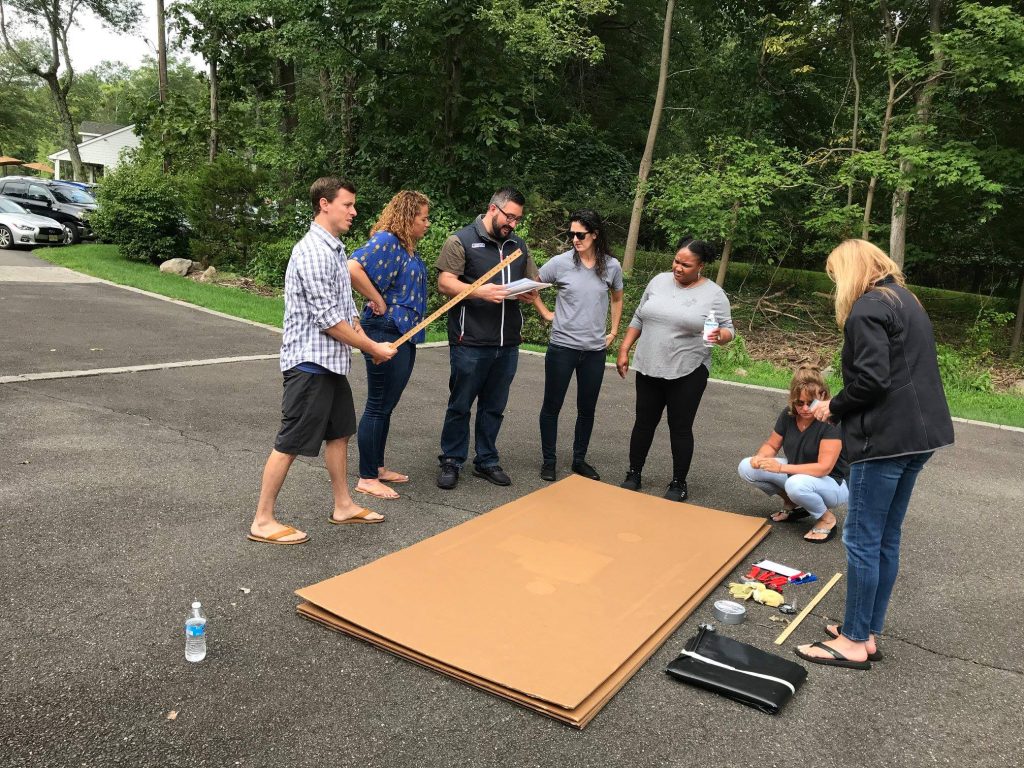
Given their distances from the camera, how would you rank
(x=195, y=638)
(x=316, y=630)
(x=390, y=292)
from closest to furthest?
(x=195, y=638) → (x=316, y=630) → (x=390, y=292)

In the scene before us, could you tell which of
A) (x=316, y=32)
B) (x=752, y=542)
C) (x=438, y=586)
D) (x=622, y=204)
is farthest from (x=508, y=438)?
(x=622, y=204)

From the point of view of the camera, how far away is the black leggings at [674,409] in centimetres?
501

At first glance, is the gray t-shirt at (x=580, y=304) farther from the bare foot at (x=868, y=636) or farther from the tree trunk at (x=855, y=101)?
A: the tree trunk at (x=855, y=101)

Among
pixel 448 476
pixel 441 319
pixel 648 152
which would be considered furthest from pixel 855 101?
pixel 448 476

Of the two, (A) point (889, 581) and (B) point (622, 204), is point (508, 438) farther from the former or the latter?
(B) point (622, 204)

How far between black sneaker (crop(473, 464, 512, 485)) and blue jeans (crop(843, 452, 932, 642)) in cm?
250

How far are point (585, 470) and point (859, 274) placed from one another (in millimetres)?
2893

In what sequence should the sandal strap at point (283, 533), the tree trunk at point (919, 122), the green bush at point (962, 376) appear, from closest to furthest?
the sandal strap at point (283, 533) → the green bush at point (962, 376) → the tree trunk at point (919, 122)

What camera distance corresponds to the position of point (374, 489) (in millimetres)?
4789

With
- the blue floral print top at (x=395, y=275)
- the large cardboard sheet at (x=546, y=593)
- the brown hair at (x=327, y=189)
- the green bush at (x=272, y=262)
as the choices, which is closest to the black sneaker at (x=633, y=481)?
the large cardboard sheet at (x=546, y=593)

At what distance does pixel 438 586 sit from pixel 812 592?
183 centimetres

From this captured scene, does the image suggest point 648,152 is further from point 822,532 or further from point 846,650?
point 846,650

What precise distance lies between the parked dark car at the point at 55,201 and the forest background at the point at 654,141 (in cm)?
310

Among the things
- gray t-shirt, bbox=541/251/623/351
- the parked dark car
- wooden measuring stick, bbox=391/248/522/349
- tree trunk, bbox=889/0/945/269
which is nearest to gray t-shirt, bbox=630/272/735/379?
gray t-shirt, bbox=541/251/623/351
